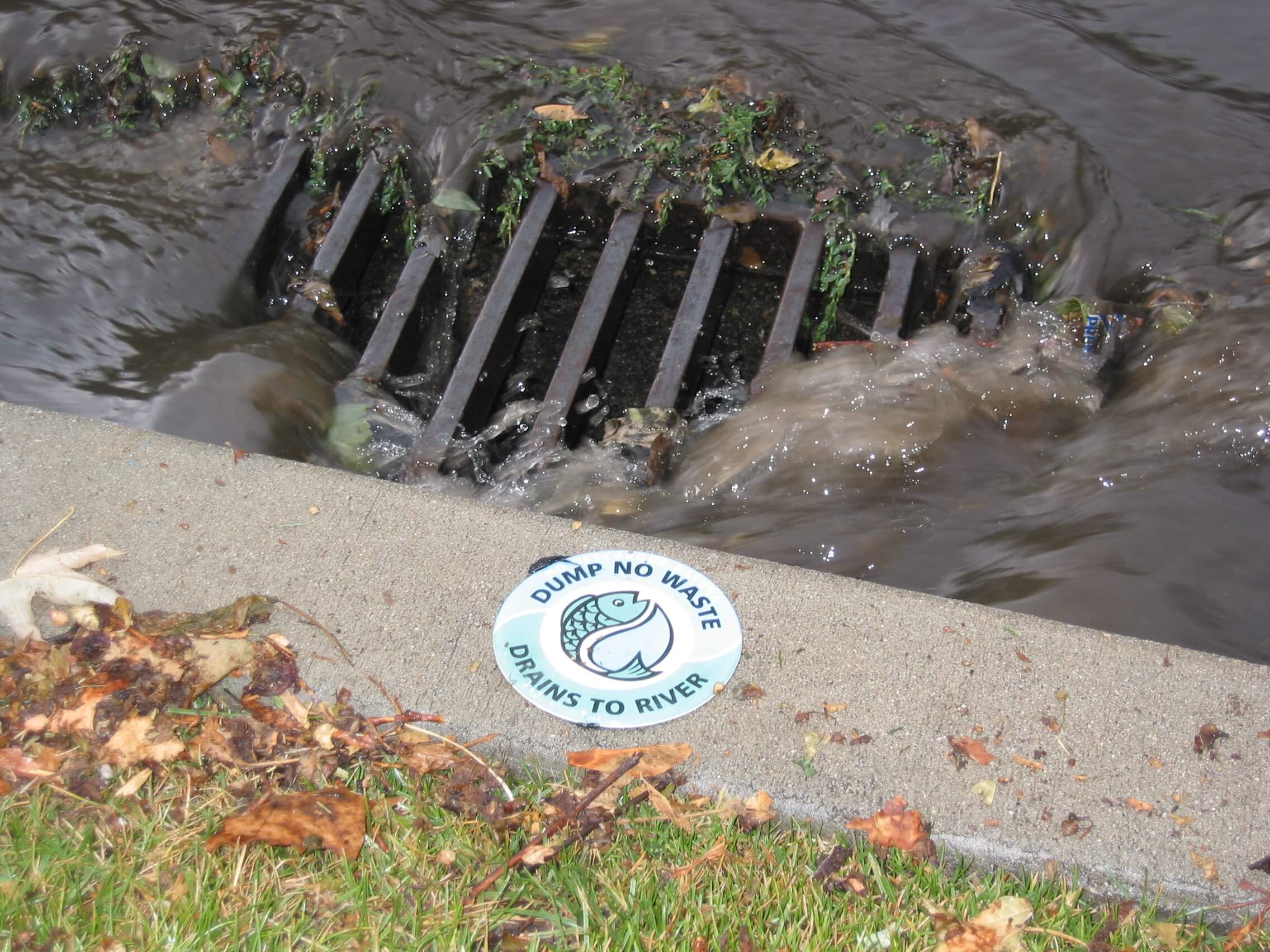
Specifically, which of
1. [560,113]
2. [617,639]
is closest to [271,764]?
[617,639]

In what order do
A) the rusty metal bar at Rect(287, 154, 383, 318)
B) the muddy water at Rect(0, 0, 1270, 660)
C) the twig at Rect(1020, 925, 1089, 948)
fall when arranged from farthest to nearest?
the rusty metal bar at Rect(287, 154, 383, 318)
the muddy water at Rect(0, 0, 1270, 660)
the twig at Rect(1020, 925, 1089, 948)

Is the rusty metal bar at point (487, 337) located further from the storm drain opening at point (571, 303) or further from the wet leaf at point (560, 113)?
the wet leaf at point (560, 113)

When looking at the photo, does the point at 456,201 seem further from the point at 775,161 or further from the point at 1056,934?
the point at 1056,934

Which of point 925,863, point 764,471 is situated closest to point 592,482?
point 764,471

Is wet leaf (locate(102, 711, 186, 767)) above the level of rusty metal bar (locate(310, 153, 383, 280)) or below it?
below

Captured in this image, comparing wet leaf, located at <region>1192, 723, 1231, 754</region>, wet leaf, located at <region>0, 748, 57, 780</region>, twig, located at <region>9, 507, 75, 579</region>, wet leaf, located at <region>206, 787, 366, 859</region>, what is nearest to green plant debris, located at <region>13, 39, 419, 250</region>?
twig, located at <region>9, 507, 75, 579</region>

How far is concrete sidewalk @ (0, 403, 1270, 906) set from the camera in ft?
5.66

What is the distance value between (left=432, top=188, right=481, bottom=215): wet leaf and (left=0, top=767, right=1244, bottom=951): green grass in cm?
190

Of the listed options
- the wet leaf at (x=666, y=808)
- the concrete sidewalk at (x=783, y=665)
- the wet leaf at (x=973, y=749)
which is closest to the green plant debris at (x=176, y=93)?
the concrete sidewalk at (x=783, y=665)

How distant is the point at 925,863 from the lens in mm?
1709

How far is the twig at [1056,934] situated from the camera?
1624 mm

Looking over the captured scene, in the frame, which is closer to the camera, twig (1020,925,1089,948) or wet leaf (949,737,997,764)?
twig (1020,925,1089,948)

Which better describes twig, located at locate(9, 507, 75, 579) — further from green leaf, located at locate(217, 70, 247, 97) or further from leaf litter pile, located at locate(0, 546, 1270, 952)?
green leaf, located at locate(217, 70, 247, 97)

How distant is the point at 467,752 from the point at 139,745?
56 cm
